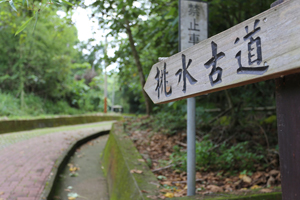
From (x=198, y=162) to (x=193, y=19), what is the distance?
229cm

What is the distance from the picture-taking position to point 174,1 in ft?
14.0

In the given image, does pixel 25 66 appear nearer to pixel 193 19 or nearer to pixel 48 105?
pixel 48 105

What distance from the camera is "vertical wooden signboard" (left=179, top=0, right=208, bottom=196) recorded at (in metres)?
2.57

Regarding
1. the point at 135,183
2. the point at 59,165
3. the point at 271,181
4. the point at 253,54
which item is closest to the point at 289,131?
the point at 253,54

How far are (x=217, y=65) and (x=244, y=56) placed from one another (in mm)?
170

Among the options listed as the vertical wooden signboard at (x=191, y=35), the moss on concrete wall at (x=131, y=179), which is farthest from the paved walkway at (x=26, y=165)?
the vertical wooden signboard at (x=191, y=35)

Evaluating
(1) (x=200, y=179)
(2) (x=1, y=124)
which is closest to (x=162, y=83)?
(1) (x=200, y=179)

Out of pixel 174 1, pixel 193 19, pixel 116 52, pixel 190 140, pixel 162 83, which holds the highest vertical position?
pixel 174 1

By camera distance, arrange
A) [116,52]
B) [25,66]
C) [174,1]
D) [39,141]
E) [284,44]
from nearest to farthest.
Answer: [284,44]
[174,1]
[116,52]
[39,141]
[25,66]

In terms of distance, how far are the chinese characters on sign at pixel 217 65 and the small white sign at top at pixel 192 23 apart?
0.98 meters

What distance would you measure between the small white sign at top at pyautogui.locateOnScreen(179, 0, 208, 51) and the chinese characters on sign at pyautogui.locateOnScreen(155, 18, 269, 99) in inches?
38.4

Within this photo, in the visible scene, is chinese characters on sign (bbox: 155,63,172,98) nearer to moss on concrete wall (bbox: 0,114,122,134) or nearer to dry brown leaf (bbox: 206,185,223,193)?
dry brown leaf (bbox: 206,185,223,193)

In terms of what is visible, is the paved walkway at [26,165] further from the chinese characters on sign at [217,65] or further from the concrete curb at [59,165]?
the chinese characters on sign at [217,65]

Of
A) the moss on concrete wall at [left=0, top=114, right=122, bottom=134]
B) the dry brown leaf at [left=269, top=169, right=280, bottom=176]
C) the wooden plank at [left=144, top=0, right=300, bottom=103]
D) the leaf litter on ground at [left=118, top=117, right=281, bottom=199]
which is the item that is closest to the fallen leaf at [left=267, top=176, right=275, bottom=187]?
the leaf litter on ground at [left=118, top=117, right=281, bottom=199]
